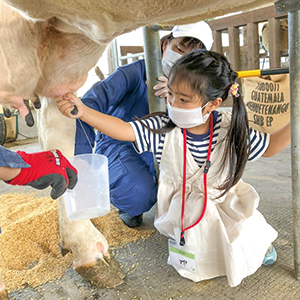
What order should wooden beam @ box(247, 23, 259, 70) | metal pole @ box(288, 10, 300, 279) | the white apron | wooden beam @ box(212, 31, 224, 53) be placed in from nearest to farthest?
metal pole @ box(288, 10, 300, 279) < the white apron < wooden beam @ box(247, 23, 259, 70) < wooden beam @ box(212, 31, 224, 53)

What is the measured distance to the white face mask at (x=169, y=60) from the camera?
1.42 meters

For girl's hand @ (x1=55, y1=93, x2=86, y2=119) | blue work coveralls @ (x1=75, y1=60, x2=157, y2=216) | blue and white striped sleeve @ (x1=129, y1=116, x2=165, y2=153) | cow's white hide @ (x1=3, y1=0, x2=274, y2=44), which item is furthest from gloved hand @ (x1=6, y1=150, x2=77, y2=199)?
blue work coveralls @ (x1=75, y1=60, x2=157, y2=216)

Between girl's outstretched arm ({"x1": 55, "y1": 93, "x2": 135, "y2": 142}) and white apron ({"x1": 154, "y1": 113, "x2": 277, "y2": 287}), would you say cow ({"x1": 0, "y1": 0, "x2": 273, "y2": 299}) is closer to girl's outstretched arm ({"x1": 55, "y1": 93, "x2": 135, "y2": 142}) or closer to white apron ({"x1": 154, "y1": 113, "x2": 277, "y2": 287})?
girl's outstretched arm ({"x1": 55, "y1": 93, "x2": 135, "y2": 142})

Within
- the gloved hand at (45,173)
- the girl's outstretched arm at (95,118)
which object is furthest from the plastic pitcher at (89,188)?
the gloved hand at (45,173)

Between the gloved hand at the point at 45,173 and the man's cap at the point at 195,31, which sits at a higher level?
the man's cap at the point at 195,31

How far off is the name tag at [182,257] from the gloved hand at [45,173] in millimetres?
499

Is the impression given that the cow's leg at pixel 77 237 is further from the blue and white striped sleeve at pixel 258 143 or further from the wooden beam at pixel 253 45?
the wooden beam at pixel 253 45

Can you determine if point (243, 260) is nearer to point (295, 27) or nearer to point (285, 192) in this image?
point (295, 27)

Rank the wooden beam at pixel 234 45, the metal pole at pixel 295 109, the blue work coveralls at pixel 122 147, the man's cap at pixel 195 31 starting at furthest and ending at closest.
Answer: the wooden beam at pixel 234 45 → the blue work coveralls at pixel 122 147 → the man's cap at pixel 195 31 → the metal pole at pixel 295 109

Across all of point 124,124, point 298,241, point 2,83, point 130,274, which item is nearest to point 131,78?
point 124,124

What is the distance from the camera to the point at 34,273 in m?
1.25

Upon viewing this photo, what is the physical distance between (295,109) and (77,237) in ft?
2.71

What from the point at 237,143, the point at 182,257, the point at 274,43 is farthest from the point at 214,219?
the point at 274,43

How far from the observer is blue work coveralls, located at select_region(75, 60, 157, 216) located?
1508mm
